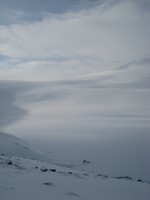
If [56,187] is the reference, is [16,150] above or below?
above

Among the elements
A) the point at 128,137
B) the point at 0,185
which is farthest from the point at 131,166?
the point at 0,185

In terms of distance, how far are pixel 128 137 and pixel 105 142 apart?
9.16 ft

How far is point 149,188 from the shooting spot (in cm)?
1238

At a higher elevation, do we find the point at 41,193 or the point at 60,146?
the point at 60,146

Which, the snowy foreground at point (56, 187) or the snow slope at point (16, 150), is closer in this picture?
the snowy foreground at point (56, 187)

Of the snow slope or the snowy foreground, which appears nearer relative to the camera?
the snowy foreground

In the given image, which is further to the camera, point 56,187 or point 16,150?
point 16,150

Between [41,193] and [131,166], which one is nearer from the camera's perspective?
[41,193]

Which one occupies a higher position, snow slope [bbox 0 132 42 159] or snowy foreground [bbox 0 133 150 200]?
snow slope [bbox 0 132 42 159]

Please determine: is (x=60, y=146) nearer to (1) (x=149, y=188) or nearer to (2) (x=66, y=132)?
(2) (x=66, y=132)

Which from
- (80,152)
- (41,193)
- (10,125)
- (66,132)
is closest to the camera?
(41,193)

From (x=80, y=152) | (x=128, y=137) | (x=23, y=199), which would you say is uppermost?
(x=128, y=137)

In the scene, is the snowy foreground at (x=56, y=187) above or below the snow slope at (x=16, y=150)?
below

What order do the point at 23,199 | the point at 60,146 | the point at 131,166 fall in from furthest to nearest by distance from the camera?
the point at 60,146
the point at 131,166
the point at 23,199
